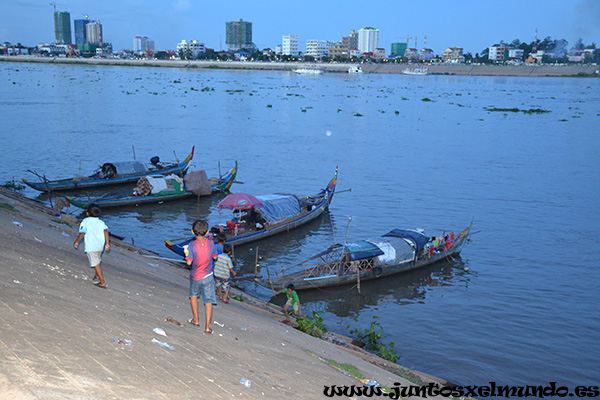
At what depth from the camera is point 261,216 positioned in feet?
77.2

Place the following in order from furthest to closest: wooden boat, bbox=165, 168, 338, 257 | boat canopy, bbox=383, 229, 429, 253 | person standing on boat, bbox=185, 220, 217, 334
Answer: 1. wooden boat, bbox=165, 168, 338, 257
2. boat canopy, bbox=383, 229, 429, 253
3. person standing on boat, bbox=185, 220, 217, 334

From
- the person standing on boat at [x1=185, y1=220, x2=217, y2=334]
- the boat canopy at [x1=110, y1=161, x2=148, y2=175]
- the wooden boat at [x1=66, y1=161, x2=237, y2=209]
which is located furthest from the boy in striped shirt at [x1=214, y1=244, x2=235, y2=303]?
the boat canopy at [x1=110, y1=161, x2=148, y2=175]

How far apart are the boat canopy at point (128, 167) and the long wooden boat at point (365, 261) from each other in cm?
1517

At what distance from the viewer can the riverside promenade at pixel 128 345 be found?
238 inches

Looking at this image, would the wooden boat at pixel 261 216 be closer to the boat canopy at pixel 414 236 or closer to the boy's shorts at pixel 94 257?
the boat canopy at pixel 414 236

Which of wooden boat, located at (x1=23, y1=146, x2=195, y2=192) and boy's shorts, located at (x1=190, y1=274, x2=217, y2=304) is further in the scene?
wooden boat, located at (x1=23, y1=146, x2=195, y2=192)

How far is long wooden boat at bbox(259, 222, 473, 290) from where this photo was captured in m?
18.8

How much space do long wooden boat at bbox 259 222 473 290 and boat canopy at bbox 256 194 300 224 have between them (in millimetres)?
3444

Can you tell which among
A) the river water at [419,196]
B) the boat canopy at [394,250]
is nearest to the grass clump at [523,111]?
the river water at [419,196]

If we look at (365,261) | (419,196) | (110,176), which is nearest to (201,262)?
(365,261)

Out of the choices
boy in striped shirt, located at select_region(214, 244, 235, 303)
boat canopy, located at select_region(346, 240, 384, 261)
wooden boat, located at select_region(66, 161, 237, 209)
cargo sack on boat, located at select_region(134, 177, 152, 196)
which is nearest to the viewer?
boy in striped shirt, located at select_region(214, 244, 235, 303)

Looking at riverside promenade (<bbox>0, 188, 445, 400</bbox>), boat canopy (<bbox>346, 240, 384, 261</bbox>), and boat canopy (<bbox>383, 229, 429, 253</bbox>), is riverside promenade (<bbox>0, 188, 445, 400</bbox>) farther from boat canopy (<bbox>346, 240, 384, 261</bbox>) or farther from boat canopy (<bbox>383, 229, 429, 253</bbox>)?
boat canopy (<bbox>383, 229, 429, 253</bbox>)

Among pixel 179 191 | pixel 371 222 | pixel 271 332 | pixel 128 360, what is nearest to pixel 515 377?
pixel 271 332

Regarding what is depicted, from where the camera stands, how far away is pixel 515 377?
13.9 m
